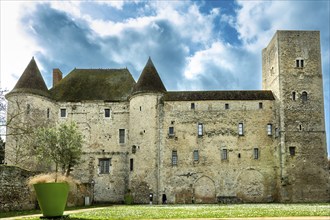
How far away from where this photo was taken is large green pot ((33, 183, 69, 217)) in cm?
1831

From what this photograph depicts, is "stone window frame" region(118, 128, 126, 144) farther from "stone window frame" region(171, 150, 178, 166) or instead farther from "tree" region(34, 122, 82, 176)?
"tree" region(34, 122, 82, 176)

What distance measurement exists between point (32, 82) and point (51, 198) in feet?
96.0

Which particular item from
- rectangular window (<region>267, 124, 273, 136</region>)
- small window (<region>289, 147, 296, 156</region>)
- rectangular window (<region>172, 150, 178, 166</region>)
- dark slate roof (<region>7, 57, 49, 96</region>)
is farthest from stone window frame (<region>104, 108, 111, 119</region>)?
small window (<region>289, 147, 296, 156</region>)

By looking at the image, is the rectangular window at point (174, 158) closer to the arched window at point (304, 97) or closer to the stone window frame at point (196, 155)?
the stone window frame at point (196, 155)

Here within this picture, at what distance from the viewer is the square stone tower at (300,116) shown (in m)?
42.2

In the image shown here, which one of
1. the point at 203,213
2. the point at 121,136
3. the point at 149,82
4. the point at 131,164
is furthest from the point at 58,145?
the point at 203,213

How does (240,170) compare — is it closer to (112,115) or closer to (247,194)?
(247,194)

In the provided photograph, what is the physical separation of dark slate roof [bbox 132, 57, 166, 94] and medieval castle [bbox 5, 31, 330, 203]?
109mm

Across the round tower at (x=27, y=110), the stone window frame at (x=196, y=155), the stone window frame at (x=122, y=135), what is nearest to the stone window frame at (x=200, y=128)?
the stone window frame at (x=196, y=155)

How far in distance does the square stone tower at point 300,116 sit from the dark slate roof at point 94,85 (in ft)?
54.1

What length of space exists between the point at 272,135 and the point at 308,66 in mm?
7911

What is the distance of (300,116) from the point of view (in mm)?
43594

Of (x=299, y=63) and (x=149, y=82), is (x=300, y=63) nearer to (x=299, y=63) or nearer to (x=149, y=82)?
(x=299, y=63)

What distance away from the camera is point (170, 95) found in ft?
150
